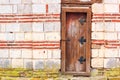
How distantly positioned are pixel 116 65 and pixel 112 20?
3.48ft

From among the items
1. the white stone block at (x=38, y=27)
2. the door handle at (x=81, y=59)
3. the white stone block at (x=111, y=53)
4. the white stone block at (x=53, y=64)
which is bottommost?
the white stone block at (x=53, y=64)

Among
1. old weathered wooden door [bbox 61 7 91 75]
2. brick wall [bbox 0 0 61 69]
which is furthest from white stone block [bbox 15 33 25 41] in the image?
old weathered wooden door [bbox 61 7 91 75]

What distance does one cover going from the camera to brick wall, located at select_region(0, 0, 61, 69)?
26.8 ft

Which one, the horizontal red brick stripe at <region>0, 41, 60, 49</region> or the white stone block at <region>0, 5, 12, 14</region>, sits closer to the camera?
the horizontal red brick stripe at <region>0, 41, 60, 49</region>

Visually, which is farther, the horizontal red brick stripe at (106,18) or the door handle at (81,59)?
the door handle at (81,59)

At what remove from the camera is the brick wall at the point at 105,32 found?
820 cm

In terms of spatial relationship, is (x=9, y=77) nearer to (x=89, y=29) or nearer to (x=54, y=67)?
(x=54, y=67)

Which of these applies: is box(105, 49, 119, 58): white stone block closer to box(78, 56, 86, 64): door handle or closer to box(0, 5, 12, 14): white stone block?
box(78, 56, 86, 64): door handle

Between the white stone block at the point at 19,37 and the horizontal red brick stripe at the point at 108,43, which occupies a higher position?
the white stone block at the point at 19,37

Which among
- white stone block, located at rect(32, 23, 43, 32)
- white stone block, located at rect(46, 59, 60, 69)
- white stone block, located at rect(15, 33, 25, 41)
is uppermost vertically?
white stone block, located at rect(32, 23, 43, 32)

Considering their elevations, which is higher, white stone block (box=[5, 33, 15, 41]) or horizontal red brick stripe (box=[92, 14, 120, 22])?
horizontal red brick stripe (box=[92, 14, 120, 22])

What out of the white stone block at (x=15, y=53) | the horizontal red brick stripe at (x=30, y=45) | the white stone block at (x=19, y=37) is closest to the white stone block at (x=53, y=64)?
the horizontal red brick stripe at (x=30, y=45)

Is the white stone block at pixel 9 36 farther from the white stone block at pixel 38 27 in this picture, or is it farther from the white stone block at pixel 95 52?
the white stone block at pixel 95 52

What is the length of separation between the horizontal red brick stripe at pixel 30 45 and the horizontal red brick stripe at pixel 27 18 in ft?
1.68
